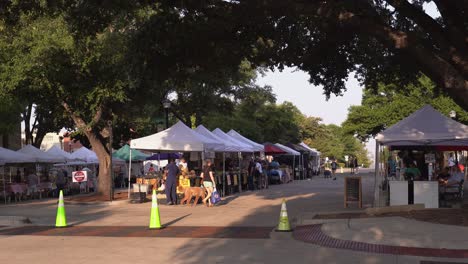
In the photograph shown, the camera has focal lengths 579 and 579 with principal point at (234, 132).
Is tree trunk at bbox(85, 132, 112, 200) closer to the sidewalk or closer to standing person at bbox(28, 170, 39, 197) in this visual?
standing person at bbox(28, 170, 39, 197)

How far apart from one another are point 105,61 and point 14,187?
881cm

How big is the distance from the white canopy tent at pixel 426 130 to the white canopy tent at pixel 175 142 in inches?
315

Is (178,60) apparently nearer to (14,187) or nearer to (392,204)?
(392,204)

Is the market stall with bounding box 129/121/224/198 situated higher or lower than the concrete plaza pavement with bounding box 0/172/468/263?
higher

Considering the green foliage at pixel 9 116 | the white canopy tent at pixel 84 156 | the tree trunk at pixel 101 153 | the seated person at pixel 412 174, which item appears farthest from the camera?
the white canopy tent at pixel 84 156

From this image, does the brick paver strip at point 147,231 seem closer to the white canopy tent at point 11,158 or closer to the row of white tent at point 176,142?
the row of white tent at point 176,142

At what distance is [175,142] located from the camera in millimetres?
22781

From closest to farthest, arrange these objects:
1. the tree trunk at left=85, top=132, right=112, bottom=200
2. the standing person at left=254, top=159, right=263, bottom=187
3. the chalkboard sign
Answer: the chalkboard sign, the tree trunk at left=85, top=132, right=112, bottom=200, the standing person at left=254, top=159, right=263, bottom=187

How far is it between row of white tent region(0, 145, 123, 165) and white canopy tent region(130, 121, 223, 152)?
8.09 m

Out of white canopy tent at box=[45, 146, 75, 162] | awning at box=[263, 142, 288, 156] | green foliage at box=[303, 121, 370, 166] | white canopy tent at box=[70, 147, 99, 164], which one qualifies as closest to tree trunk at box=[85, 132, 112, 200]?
white canopy tent at box=[45, 146, 75, 162]

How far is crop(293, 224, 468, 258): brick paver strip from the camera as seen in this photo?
9906 millimetres

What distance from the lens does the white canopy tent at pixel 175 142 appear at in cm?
2277

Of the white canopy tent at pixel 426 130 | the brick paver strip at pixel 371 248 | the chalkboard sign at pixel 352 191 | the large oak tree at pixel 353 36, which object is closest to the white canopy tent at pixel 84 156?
the large oak tree at pixel 353 36

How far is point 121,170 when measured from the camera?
41.5 metres
